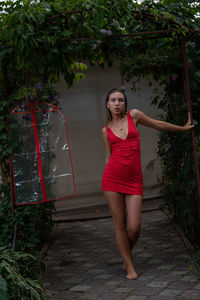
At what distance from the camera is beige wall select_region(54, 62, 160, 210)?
8.45m

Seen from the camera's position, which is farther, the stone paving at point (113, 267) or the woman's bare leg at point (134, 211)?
the woman's bare leg at point (134, 211)

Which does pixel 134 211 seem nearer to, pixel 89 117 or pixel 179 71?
pixel 179 71

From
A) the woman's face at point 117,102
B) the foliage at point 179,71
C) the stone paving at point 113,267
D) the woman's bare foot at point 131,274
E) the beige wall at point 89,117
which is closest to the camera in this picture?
the stone paving at point 113,267

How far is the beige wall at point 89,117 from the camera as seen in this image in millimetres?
8453

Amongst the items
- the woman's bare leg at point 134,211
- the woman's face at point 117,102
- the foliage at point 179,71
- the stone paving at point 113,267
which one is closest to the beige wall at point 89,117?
the stone paving at point 113,267

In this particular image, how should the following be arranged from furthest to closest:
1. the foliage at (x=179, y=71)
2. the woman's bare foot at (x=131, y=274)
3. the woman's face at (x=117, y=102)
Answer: the foliage at (x=179, y=71), the woman's face at (x=117, y=102), the woman's bare foot at (x=131, y=274)

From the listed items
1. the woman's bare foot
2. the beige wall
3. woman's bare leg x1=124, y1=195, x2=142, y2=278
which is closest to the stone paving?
the woman's bare foot

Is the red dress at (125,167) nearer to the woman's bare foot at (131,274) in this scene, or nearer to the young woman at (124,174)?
the young woman at (124,174)

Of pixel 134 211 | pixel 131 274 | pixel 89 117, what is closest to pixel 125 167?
pixel 134 211

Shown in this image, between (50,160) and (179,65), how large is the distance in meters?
1.84

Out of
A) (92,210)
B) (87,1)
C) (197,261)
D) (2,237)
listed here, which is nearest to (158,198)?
(92,210)

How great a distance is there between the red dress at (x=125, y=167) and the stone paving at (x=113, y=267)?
923 mm

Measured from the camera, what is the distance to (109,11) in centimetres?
433

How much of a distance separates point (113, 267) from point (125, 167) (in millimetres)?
1283
